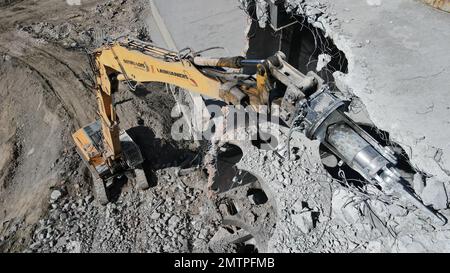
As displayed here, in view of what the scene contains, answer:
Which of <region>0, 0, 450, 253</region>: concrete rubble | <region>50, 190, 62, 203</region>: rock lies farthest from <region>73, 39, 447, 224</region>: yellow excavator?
<region>50, 190, 62, 203</region>: rock

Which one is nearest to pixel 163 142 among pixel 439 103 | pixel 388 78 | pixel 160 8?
pixel 160 8

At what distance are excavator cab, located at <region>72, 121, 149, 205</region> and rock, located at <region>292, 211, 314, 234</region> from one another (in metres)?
3.95

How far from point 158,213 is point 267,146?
2.82m

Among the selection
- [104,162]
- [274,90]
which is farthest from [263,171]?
[104,162]

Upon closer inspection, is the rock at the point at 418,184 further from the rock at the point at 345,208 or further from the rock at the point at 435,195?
the rock at the point at 345,208

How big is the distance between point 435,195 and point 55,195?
8098 millimetres

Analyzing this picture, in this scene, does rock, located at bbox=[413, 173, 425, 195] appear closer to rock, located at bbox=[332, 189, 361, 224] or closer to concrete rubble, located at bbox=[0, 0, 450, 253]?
concrete rubble, located at bbox=[0, 0, 450, 253]

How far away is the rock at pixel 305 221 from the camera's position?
7.78 meters

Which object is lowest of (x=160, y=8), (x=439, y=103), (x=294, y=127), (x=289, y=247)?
(x=289, y=247)

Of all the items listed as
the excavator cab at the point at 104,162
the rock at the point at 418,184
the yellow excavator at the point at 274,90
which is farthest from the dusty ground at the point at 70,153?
the rock at the point at 418,184

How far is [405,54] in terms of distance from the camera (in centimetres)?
853

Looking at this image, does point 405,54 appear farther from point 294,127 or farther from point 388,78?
point 294,127

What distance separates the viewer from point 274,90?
601cm
